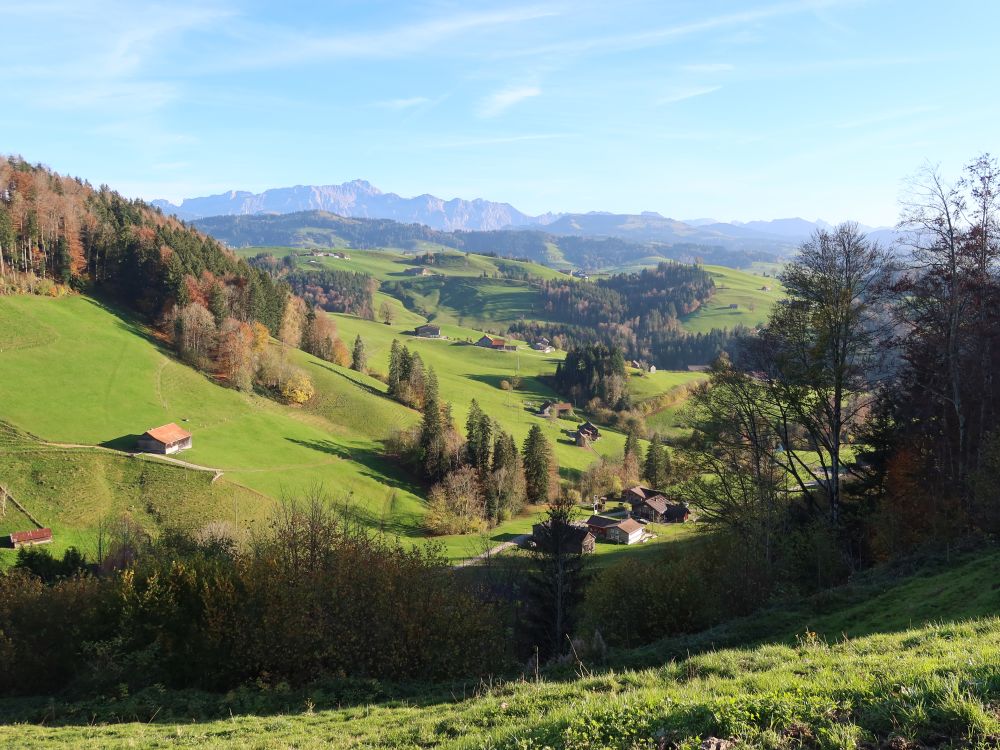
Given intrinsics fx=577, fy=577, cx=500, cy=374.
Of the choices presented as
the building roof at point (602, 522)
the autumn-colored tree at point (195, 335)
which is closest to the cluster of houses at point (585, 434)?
the building roof at point (602, 522)

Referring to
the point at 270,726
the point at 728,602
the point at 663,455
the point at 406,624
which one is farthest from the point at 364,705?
the point at 663,455

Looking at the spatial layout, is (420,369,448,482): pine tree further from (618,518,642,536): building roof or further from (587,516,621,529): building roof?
(618,518,642,536): building roof

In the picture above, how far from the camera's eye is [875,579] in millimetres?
20266

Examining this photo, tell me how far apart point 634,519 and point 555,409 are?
148 feet

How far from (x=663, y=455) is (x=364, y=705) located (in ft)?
275

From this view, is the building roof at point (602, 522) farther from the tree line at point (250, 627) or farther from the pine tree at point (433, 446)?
the tree line at point (250, 627)

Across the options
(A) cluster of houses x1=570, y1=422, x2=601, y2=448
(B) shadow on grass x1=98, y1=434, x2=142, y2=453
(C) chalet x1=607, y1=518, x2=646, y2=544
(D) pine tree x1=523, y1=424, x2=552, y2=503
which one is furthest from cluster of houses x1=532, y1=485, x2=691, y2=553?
(B) shadow on grass x1=98, y1=434, x2=142, y2=453

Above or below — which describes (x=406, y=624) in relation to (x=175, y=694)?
above

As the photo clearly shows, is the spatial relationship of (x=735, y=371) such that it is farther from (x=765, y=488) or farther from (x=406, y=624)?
(x=406, y=624)

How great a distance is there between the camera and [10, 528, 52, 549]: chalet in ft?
161

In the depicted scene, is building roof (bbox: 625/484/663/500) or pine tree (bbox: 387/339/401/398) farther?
pine tree (bbox: 387/339/401/398)

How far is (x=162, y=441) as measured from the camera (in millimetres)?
66875

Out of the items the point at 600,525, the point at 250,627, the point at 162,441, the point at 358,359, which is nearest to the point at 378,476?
the point at 162,441

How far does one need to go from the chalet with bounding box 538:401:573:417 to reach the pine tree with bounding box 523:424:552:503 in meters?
34.9
